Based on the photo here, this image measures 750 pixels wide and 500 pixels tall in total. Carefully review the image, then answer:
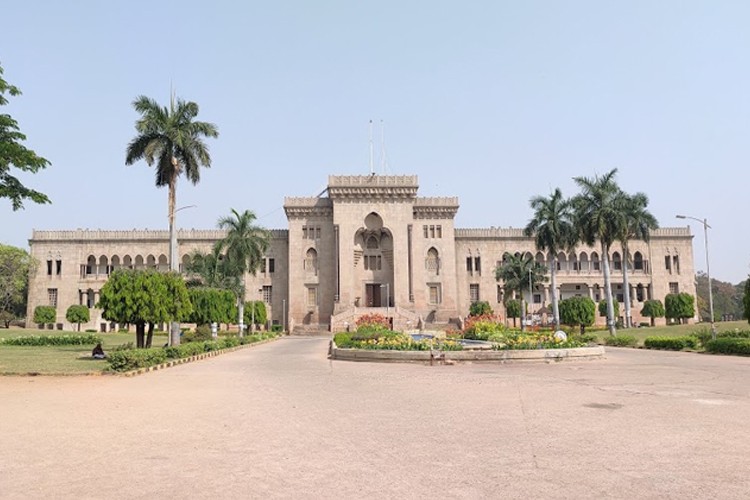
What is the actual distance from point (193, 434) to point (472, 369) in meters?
12.2

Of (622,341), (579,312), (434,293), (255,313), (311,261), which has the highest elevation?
(311,261)

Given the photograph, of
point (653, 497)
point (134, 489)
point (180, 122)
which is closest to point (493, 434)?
point (653, 497)

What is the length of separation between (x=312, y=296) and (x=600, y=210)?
37.6m

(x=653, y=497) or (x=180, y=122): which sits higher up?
(x=180, y=122)

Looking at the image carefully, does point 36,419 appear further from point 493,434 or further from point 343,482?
point 493,434

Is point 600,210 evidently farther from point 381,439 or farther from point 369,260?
point 381,439

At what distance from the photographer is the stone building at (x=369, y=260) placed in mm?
71562

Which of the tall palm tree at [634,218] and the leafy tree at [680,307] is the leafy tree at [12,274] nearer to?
the tall palm tree at [634,218]

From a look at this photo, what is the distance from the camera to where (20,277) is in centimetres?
7069

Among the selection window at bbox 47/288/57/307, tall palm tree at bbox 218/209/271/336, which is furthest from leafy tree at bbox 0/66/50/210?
window at bbox 47/288/57/307

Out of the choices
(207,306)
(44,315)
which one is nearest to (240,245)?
(207,306)

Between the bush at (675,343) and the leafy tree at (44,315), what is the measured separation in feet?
211

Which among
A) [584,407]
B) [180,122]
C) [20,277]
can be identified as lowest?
[584,407]

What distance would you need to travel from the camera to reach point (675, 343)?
3117 cm
